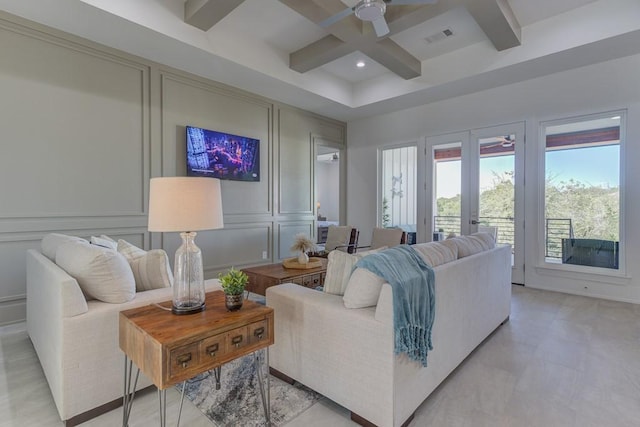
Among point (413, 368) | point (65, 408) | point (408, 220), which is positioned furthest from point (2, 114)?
point (408, 220)

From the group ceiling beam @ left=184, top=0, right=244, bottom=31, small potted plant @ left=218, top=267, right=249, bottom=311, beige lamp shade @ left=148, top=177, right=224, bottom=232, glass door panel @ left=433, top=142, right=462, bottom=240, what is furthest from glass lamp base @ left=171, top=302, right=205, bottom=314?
glass door panel @ left=433, top=142, right=462, bottom=240

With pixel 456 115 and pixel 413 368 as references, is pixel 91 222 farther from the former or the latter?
pixel 456 115

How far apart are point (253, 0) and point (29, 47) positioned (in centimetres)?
225

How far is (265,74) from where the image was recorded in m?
4.25

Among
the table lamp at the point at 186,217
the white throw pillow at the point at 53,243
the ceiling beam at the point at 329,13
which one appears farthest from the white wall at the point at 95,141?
the table lamp at the point at 186,217

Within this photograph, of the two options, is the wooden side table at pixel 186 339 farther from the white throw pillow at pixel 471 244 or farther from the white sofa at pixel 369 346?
the white throw pillow at pixel 471 244

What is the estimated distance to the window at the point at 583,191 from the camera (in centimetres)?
400

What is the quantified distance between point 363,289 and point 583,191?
4.19m

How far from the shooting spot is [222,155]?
458 cm

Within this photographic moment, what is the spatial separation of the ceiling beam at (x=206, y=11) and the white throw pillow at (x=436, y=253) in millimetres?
2829

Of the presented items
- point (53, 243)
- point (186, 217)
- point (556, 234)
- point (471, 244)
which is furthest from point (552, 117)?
point (53, 243)

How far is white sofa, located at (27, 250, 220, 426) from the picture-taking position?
1.60 m

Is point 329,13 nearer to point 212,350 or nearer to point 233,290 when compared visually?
point 233,290

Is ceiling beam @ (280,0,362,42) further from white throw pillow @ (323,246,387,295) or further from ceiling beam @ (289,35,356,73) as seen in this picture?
white throw pillow @ (323,246,387,295)
